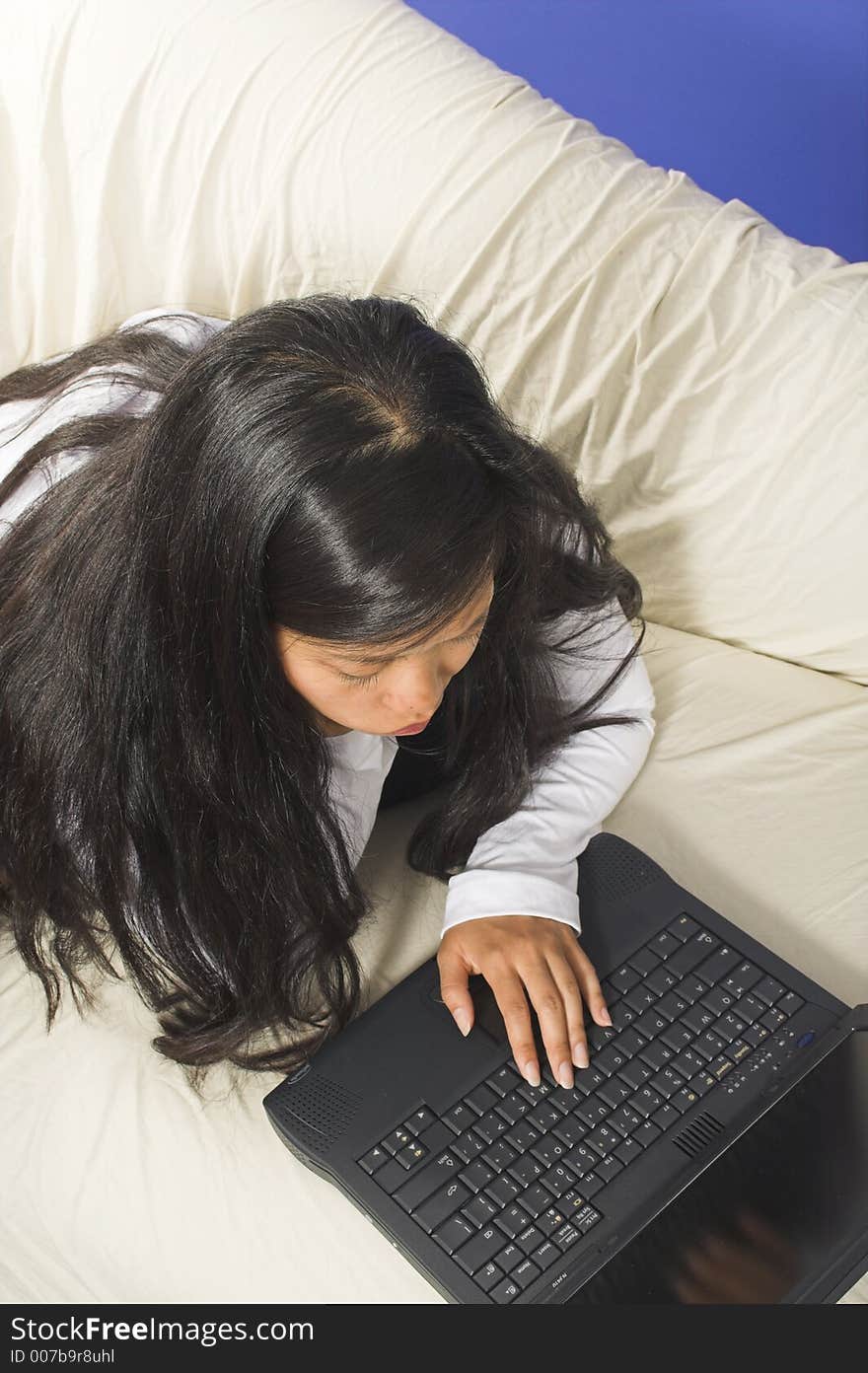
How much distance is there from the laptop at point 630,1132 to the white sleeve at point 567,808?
0.18 ft

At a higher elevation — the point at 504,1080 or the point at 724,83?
the point at 724,83

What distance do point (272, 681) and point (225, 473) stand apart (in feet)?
0.43

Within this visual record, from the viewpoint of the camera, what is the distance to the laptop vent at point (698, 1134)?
82cm

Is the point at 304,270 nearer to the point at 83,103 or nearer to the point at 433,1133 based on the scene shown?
the point at 83,103

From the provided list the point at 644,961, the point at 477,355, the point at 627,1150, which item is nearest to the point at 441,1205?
the point at 627,1150

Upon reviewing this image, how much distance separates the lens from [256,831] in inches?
33.8

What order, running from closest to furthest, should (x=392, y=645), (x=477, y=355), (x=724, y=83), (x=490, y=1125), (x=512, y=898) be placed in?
(x=392, y=645), (x=490, y=1125), (x=512, y=898), (x=477, y=355), (x=724, y=83)

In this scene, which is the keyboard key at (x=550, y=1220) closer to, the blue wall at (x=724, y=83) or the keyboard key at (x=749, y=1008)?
the keyboard key at (x=749, y=1008)

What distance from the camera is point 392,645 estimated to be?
731 mm

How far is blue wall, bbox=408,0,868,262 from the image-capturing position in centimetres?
207

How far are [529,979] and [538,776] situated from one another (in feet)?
0.64

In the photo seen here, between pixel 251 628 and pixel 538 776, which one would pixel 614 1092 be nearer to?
pixel 538 776

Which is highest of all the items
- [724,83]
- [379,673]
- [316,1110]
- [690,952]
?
[724,83]

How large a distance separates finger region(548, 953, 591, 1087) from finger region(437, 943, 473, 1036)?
0.06 meters
